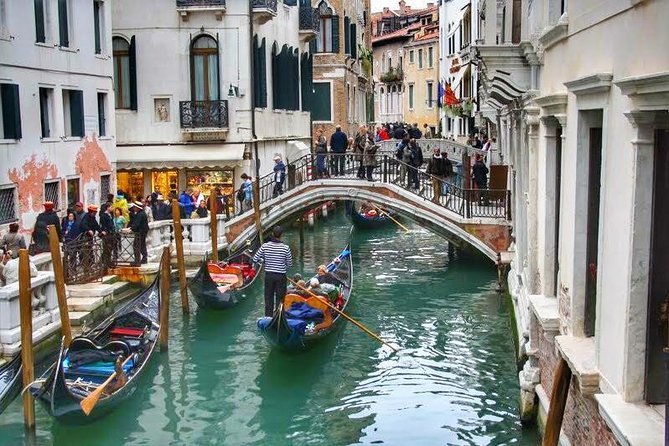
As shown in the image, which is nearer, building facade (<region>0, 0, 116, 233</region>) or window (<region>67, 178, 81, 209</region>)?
building facade (<region>0, 0, 116, 233</region>)

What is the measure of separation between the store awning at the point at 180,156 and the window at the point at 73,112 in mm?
2477

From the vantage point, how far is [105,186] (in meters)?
13.9

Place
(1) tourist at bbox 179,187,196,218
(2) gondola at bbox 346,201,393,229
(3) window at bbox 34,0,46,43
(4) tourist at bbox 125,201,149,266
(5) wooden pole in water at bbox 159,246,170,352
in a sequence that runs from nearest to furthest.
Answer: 1. (5) wooden pole in water at bbox 159,246,170,352
2. (4) tourist at bbox 125,201,149,266
3. (3) window at bbox 34,0,46,43
4. (1) tourist at bbox 179,187,196,218
5. (2) gondola at bbox 346,201,393,229

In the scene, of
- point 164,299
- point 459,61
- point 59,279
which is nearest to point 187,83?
point 164,299

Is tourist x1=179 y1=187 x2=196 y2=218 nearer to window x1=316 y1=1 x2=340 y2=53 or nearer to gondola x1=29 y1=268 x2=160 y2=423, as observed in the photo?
gondola x1=29 y1=268 x2=160 y2=423

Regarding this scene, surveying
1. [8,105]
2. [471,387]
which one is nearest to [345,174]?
[8,105]

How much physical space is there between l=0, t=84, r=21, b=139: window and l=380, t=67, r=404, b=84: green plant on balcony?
24431 millimetres

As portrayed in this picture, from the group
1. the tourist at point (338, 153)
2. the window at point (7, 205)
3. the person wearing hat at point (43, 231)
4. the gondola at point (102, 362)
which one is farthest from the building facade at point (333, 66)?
the gondola at point (102, 362)

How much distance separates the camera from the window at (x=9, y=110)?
1082 centimetres

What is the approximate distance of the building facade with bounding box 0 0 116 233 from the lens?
10914mm

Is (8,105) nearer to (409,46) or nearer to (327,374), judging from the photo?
(327,374)

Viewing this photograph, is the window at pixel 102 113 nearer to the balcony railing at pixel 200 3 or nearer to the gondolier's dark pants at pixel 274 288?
the balcony railing at pixel 200 3

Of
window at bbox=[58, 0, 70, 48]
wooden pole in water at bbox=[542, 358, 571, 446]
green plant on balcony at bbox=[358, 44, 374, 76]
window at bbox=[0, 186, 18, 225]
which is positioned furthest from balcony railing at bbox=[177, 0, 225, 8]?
wooden pole in water at bbox=[542, 358, 571, 446]

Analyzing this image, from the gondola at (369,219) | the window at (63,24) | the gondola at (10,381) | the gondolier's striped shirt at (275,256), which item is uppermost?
the window at (63,24)
